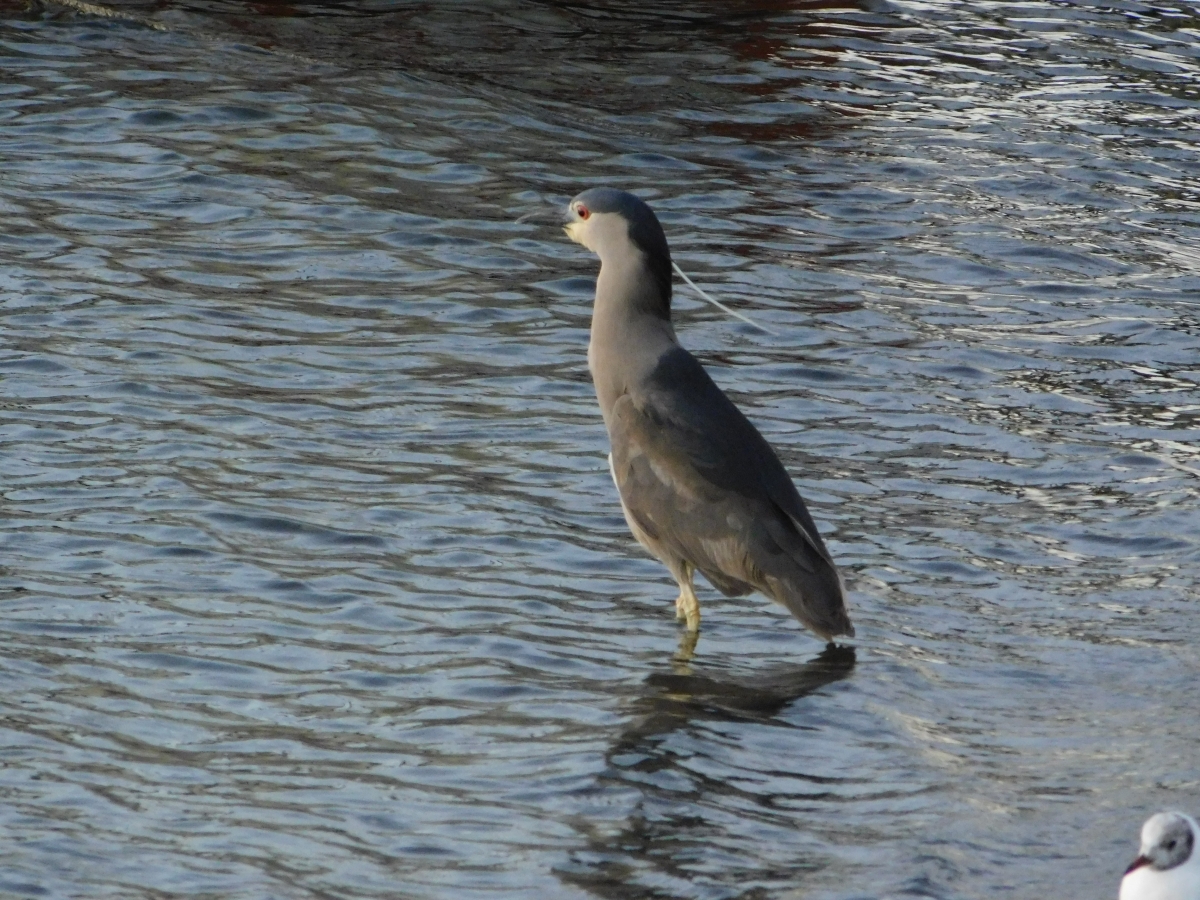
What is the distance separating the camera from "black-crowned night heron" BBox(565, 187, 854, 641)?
7.88 m

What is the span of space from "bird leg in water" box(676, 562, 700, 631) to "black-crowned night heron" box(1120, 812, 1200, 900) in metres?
3.06

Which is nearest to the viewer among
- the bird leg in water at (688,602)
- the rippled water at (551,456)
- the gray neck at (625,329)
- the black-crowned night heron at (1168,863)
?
the black-crowned night heron at (1168,863)

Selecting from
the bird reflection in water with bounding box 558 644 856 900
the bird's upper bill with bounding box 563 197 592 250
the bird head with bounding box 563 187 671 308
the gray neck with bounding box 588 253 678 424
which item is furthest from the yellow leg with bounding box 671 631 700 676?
the bird's upper bill with bounding box 563 197 592 250

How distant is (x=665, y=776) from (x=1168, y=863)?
2014 mm

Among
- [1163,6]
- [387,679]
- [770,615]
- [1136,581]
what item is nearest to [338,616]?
Answer: [387,679]

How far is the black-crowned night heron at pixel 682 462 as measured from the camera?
788 cm

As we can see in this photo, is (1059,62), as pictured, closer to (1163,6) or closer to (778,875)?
(1163,6)

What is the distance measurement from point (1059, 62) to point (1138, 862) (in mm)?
13320

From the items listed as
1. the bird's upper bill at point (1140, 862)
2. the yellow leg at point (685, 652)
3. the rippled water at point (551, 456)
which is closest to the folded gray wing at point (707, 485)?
the yellow leg at point (685, 652)

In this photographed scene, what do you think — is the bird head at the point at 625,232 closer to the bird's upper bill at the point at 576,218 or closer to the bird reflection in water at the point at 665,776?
the bird's upper bill at the point at 576,218

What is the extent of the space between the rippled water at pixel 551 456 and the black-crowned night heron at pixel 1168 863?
67cm

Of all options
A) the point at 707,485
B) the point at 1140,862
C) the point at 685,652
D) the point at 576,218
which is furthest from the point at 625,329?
the point at 1140,862

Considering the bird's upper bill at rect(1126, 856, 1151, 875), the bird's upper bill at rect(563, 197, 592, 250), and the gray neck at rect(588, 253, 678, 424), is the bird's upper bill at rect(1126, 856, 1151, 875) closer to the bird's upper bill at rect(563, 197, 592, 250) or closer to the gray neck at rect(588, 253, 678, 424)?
the gray neck at rect(588, 253, 678, 424)

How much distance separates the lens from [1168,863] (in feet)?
17.2
